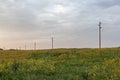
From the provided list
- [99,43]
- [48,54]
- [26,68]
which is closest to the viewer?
[26,68]

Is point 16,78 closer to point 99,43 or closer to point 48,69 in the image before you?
point 48,69

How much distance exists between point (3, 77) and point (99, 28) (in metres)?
59.0

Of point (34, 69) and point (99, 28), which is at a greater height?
point (99, 28)

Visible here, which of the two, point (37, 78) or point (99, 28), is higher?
point (99, 28)

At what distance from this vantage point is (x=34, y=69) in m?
23.4

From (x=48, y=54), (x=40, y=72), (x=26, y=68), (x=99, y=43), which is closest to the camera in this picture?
(x=40, y=72)

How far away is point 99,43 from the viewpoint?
73.9 m

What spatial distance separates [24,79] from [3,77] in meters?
1.27

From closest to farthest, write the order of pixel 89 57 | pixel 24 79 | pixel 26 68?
pixel 24 79, pixel 26 68, pixel 89 57

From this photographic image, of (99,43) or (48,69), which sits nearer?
(48,69)

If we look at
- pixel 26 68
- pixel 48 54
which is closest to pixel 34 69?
pixel 26 68

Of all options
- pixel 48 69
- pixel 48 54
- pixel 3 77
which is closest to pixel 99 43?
pixel 48 54

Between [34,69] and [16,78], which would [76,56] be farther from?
[16,78]

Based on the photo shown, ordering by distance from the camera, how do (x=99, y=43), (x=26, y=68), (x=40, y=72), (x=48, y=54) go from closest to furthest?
(x=40, y=72) < (x=26, y=68) < (x=48, y=54) < (x=99, y=43)
